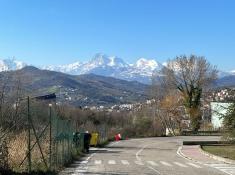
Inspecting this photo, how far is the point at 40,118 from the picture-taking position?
27.4 metres

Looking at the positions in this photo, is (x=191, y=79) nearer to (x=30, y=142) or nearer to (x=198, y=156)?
(x=198, y=156)

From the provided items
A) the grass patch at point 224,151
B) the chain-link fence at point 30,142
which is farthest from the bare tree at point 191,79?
the chain-link fence at point 30,142

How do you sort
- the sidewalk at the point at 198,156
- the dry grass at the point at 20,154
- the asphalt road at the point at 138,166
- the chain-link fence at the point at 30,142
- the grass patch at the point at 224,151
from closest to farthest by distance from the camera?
the chain-link fence at the point at 30,142 → the dry grass at the point at 20,154 → the asphalt road at the point at 138,166 → the sidewalk at the point at 198,156 → the grass patch at the point at 224,151

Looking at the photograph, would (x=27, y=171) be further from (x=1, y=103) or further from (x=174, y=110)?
(x=174, y=110)

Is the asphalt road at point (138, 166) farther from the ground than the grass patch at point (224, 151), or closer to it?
closer to it

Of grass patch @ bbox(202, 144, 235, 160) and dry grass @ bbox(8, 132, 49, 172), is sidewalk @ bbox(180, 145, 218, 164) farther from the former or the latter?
dry grass @ bbox(8, 132, 49, 172)

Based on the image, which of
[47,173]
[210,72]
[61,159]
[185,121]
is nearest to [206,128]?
[185,121]

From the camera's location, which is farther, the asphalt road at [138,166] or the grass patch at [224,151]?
the grass patch at [224,151]

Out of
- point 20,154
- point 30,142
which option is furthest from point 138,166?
point 20,154

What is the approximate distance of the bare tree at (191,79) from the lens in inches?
3775

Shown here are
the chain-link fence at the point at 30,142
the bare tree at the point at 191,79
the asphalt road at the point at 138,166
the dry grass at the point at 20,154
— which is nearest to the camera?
the chain-link fence at the point at 30,142

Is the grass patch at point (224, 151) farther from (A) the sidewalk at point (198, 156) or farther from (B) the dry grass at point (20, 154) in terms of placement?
(B) the dry grass at point (20, 154)

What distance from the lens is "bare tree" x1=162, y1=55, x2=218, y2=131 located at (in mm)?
95875

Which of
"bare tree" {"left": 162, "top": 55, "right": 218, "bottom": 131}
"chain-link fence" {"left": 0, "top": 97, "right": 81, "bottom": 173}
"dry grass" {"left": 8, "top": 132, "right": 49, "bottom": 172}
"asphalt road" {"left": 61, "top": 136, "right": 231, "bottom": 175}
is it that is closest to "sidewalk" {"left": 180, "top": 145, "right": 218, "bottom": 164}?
"asphalt road" {"left": 61, "top": 136, "right": 231, "bottom": 175}
